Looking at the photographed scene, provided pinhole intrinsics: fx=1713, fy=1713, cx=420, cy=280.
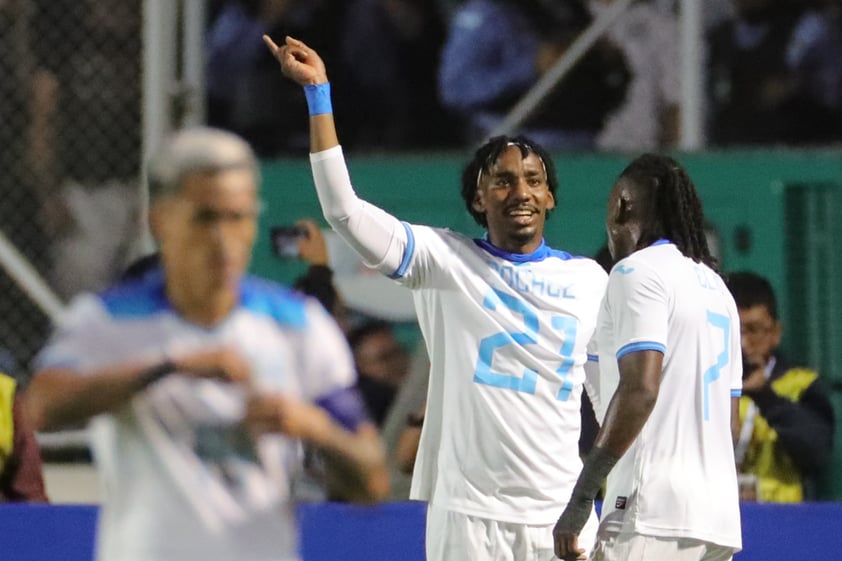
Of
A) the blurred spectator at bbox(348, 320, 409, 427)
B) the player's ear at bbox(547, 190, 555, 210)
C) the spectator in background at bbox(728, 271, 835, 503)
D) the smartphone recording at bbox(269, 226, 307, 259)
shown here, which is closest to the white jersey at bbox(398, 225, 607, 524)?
the player's ear at bbox(547, 190, 555, 210)

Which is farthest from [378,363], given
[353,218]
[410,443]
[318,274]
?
[353,218]

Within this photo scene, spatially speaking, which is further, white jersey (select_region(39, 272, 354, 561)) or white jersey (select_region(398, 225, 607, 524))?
white jersey (select_region(398, 225, 607, 524))

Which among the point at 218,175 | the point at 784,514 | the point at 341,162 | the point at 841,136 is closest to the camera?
the point at 218,175

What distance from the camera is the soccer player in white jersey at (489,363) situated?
4.58 meters

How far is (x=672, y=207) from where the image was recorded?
462 cm

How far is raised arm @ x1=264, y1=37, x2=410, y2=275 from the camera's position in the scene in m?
4.43

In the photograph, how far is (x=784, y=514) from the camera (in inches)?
233

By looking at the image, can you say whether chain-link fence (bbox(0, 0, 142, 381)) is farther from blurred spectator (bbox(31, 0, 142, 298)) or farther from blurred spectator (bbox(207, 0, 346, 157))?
blurred spectator (bbox(207, 0, 346, 157))

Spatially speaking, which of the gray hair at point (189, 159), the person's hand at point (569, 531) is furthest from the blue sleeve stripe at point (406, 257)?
the gray hair at point (189, 159)

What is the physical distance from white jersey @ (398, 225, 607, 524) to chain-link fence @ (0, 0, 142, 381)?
12.4 feet

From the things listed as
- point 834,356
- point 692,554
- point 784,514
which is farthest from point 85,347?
point 834,356

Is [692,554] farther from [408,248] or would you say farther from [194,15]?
[194,15]

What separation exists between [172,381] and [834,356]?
16.0ft

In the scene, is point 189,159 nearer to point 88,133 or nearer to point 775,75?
point 88,133
